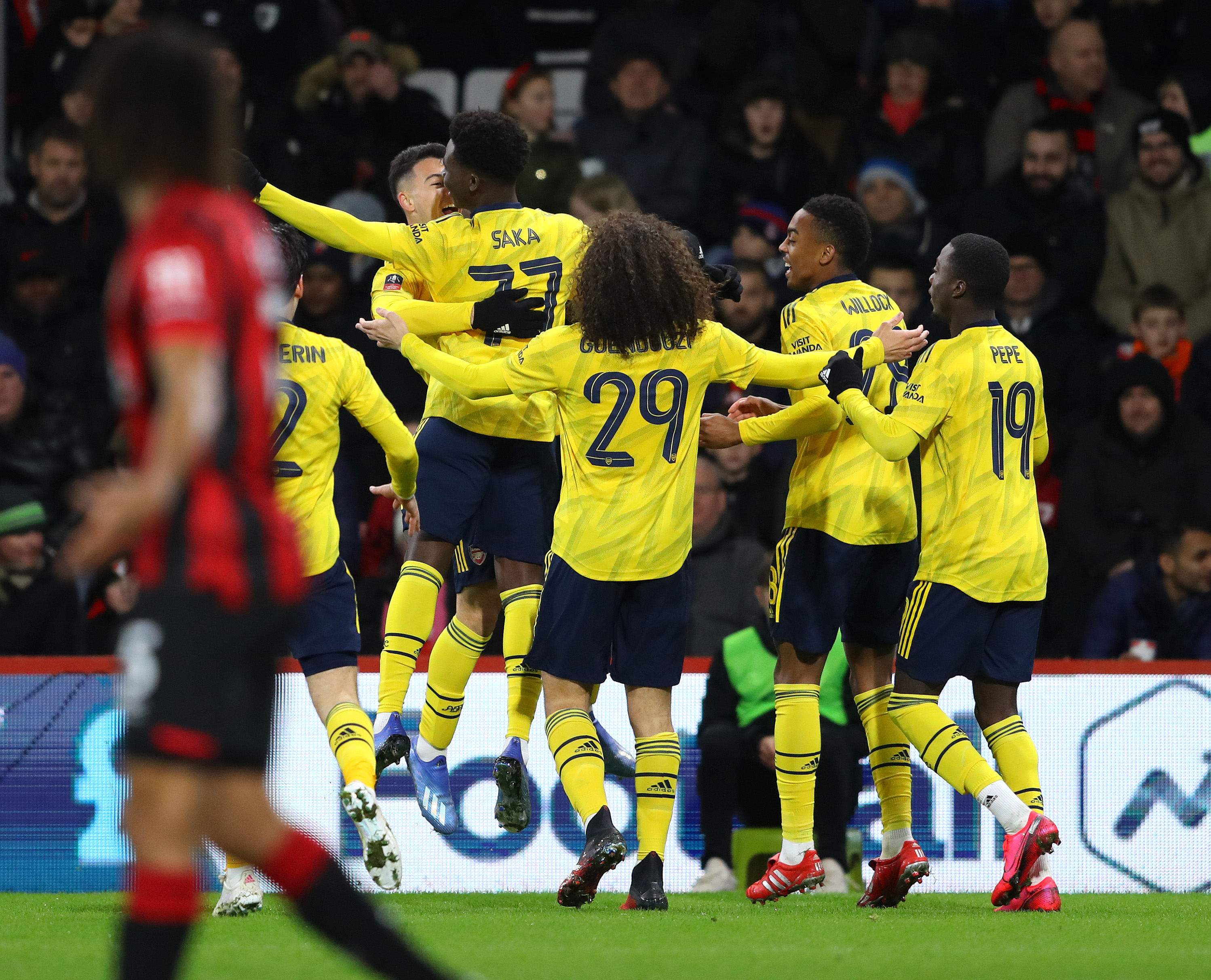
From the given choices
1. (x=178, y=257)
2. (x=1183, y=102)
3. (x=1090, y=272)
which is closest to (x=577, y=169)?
(x=1090, y=272)

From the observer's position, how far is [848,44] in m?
12.6

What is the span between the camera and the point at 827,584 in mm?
6957

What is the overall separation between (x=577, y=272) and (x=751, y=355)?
0.75 m

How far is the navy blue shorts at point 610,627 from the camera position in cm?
642

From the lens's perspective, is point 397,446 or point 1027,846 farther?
point 397,446

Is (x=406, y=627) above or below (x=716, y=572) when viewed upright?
below

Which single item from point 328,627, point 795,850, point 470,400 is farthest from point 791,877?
point 470,400

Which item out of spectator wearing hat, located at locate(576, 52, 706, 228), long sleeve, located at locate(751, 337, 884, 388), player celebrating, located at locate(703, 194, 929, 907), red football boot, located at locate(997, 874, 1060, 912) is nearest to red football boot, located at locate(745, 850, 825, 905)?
player celebrating, located at locate(703, 194, 929, 907)

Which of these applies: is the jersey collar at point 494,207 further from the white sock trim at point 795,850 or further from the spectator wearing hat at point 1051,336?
the spectator wearing hat at point 1051,336

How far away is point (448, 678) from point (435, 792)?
0.50 metres

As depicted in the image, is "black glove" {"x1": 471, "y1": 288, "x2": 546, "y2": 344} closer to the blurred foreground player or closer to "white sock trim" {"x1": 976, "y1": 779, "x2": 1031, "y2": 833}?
"white sock trim" {"x1": 976, "y1": 779, "x2": 1031, "y2": 833}

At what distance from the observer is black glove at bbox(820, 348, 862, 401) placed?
258 inches

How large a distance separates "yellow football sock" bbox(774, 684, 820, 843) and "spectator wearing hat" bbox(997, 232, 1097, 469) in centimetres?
424

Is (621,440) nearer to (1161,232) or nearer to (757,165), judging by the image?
(757,165)
